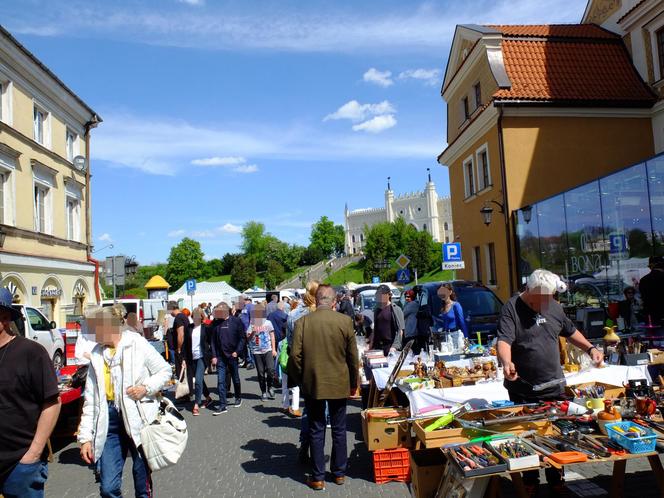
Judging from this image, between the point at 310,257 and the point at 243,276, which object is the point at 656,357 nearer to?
the point at 243,276

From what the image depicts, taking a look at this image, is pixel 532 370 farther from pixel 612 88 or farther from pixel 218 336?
pixel 612 88

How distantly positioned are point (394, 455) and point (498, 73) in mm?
16141

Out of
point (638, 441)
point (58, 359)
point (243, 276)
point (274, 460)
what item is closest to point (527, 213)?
point (274, 460)

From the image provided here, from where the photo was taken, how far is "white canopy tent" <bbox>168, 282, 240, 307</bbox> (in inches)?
1428

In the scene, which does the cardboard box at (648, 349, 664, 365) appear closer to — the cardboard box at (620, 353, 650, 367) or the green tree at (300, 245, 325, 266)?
the cardboard box at (620, 353, 650, 367)

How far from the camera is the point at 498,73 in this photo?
61.1 feet

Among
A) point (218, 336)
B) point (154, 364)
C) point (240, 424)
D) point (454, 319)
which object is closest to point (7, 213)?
point (218, 336)

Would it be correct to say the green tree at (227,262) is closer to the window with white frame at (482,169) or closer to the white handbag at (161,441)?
the window with white frame at (482,169)

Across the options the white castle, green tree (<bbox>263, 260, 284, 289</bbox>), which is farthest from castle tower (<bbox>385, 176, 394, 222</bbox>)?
green tree (<bbox>263, 260, 284, 289</bbox>)

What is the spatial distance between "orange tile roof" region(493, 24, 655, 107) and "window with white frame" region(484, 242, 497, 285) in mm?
5422

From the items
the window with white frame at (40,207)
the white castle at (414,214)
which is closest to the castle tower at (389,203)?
the white castle at (414,214)

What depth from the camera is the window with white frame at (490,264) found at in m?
20.2

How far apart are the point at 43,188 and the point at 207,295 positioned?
54.7 ft

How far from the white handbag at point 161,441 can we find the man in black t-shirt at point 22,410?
0.79 m
